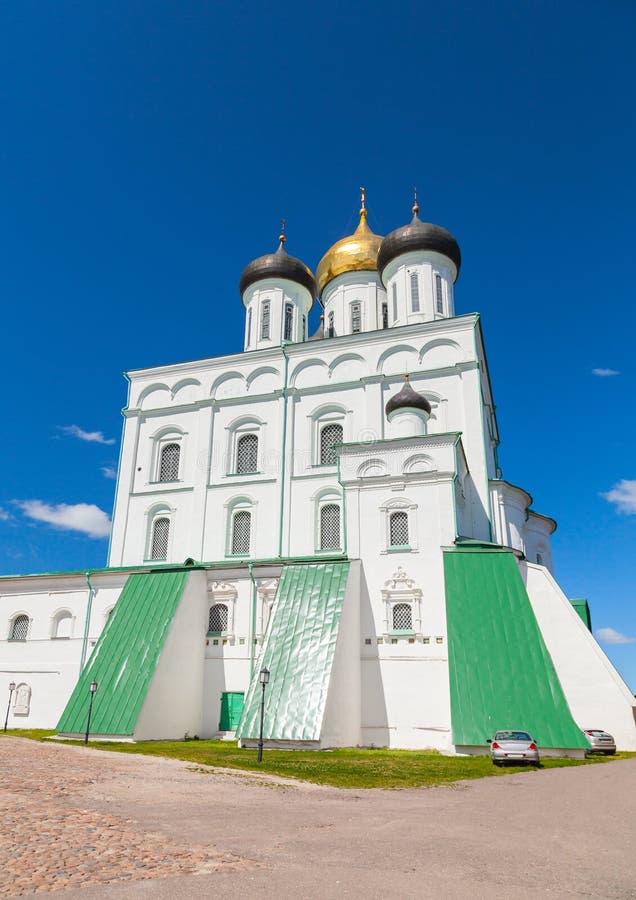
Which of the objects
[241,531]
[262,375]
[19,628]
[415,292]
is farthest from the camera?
[415,292]

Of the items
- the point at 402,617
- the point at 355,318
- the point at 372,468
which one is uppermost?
the point at 355,318

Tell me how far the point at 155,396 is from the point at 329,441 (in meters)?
7.55

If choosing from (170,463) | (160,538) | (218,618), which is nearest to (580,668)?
(218,618)

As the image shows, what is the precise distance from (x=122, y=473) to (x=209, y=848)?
20820 millimetres

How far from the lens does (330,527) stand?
71.9ft

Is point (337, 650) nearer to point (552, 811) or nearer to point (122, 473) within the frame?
point (552, 811)

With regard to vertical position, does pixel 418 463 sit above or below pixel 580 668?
above

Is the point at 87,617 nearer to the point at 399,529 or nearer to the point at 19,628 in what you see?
the point at 19,628

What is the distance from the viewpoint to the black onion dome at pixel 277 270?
2798 centimetres

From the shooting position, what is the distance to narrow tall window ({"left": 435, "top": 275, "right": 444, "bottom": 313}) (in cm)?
2520

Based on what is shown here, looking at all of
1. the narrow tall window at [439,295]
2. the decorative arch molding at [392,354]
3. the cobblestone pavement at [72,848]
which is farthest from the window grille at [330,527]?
the cobblestone pavement at [72,848]

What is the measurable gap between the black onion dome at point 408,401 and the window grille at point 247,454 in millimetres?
5657

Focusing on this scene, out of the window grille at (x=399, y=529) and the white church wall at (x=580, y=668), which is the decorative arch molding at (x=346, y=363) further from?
the white church wall at (x=580, y=668)

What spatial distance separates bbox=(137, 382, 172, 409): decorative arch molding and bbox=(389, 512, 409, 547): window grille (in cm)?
1154
